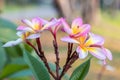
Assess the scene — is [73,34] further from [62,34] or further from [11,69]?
[62,34]

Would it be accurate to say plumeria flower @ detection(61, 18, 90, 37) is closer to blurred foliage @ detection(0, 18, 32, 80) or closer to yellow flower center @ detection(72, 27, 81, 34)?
yellow flower center @ detection(72, 27, 81, 34)

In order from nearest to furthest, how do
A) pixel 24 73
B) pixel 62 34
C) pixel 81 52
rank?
pixel 81 52 → pixel 24 73 → pixel 62 34

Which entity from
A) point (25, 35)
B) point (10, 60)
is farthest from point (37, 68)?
point (10, 60)

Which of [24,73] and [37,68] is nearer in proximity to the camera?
[37,68]

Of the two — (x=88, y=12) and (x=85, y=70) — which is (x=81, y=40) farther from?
(x=88, y=12)

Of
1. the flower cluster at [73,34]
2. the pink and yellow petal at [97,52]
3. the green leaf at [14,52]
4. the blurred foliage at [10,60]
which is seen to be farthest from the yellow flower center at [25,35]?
the green leaf at [14,52]

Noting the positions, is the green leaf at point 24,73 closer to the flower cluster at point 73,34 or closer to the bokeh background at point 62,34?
the bokeh background at point 62,34
